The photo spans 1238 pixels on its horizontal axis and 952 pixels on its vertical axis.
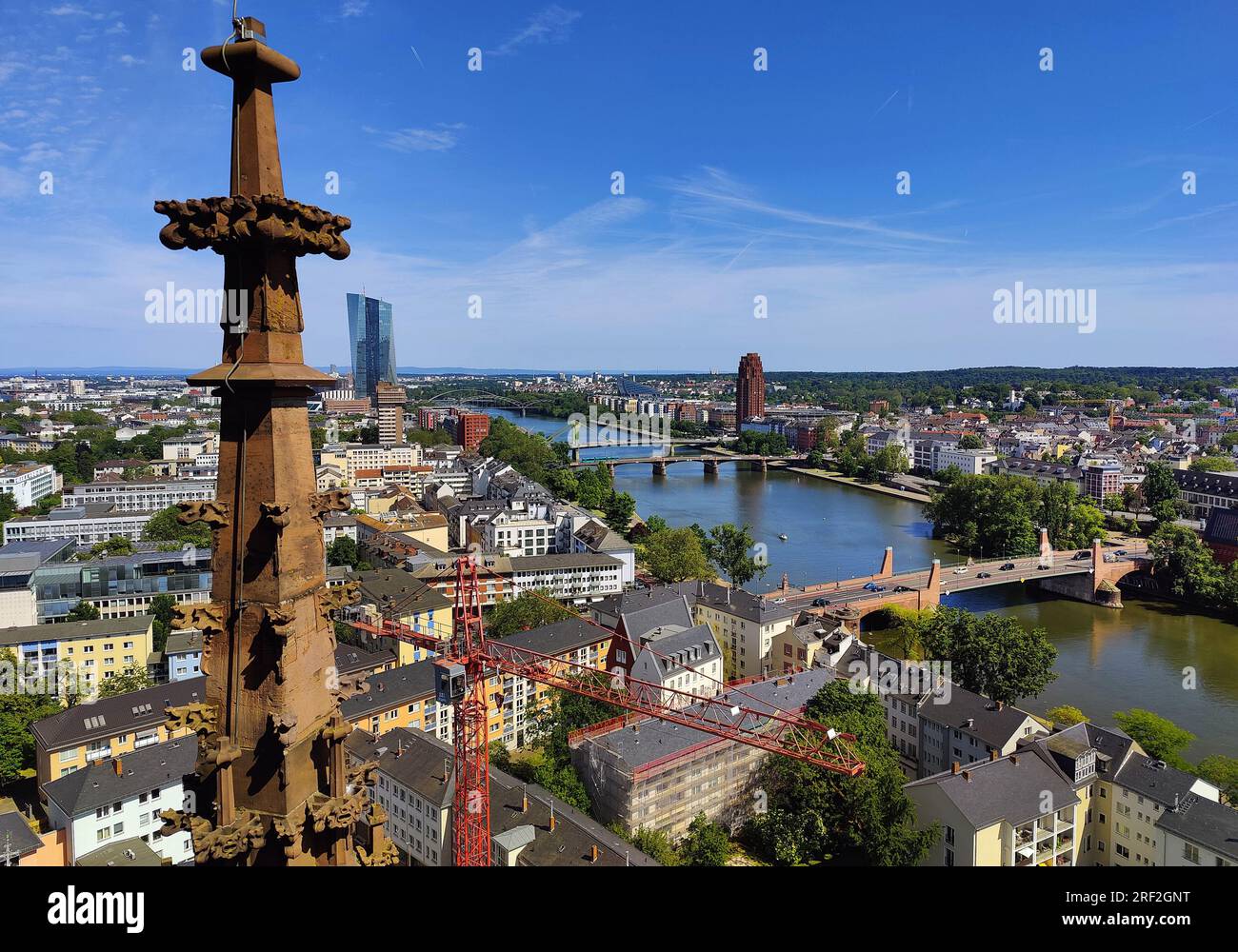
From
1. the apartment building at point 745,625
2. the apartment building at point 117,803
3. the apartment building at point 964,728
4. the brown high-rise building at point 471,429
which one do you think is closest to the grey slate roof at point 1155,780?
the apartment building at point 964,728

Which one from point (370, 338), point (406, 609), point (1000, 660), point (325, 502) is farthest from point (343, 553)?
point (370, 338)

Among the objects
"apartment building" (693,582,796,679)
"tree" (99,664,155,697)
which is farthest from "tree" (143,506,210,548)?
"apartment building" (693,582,796,679)

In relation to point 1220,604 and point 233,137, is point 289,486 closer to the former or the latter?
point 233,137

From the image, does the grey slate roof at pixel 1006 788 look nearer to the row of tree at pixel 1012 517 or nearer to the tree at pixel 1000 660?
the tree at pixel 1000 660

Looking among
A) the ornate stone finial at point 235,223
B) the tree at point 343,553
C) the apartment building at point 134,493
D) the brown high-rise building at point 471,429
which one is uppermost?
the ornate stone finial at point 235,223
